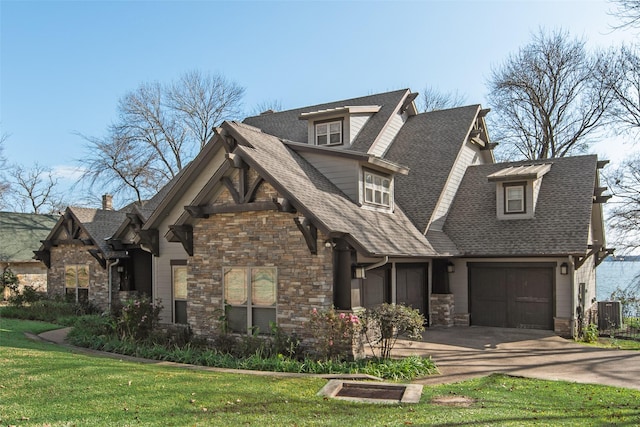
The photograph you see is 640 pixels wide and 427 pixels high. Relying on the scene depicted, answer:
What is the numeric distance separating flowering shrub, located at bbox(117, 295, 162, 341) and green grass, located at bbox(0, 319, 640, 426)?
3.58 metres

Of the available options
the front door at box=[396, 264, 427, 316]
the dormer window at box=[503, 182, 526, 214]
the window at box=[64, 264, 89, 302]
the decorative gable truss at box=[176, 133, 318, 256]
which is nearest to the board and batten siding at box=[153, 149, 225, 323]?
the decorative gable truss at box=[176, 133, 318, 256]

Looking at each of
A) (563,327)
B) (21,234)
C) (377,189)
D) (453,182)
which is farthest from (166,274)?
(21,234)

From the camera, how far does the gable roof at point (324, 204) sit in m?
11.5

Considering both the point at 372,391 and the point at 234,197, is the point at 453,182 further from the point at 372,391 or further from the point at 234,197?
the point at 372,391

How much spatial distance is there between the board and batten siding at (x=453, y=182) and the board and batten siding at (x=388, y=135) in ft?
9.42

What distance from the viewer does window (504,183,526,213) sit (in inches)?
682

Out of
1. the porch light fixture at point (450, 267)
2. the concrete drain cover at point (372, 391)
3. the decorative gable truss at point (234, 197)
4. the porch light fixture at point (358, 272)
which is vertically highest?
the decorative gable truss at point (234, 197)

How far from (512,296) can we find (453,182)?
5.21m

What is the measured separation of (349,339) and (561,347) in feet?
21.1

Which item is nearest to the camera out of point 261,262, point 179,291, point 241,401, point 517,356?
point 241,401

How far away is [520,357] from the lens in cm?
1217

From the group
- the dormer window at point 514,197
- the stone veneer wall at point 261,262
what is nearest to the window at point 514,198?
the dormer window at point 514,197

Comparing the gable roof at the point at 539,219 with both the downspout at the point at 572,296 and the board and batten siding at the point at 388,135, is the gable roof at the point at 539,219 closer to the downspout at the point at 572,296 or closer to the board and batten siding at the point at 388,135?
the downspout at the point at 572,296

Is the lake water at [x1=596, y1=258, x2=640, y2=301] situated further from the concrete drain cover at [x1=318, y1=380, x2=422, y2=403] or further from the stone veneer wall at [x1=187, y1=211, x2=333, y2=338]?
the concrete drain cover at [x1=318, y1=380, x2=422, y2=403]
